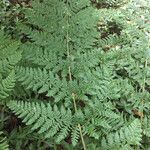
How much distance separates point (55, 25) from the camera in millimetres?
2873

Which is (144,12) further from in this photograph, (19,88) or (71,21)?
(19,88)

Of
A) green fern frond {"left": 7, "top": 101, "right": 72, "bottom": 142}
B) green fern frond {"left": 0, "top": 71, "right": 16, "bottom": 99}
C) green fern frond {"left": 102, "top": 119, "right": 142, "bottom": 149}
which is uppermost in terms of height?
green fern frond {"left": 0, "top": 71, "right": 16, "bottom": 99}

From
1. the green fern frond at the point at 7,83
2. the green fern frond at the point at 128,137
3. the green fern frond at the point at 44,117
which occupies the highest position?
the green fern frond at the point at 7,83

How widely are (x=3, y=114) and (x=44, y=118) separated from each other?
0.94m

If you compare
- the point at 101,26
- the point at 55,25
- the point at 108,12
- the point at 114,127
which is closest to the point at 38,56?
the point at 55,25

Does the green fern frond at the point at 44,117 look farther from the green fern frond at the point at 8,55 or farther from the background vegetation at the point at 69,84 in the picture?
the green fern frond at the point at 8,55

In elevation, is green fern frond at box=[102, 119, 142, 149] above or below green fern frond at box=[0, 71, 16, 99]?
below

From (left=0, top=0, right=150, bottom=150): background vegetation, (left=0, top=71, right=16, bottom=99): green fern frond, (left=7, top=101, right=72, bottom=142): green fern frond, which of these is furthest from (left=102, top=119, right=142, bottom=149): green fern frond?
(left=0, top=71, right=16, bottom=99): green fern frond

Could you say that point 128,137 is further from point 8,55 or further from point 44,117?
point 8,55

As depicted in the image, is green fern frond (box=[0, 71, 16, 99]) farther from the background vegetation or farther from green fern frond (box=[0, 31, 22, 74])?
green fern frond (box=[0, 31, 22, 74])

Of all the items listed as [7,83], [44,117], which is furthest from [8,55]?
[44,117]

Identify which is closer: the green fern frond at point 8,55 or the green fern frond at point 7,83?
the green fern frond at point 7,83

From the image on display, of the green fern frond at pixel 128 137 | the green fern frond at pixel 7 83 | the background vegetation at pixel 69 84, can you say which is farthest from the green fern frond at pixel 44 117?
the green fern frond at pixel 128 137

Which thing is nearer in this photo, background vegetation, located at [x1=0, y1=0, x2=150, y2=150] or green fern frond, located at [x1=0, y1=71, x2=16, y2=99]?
green fern frond, located at [x1=0, y1=71, x2=16, y2=99]
